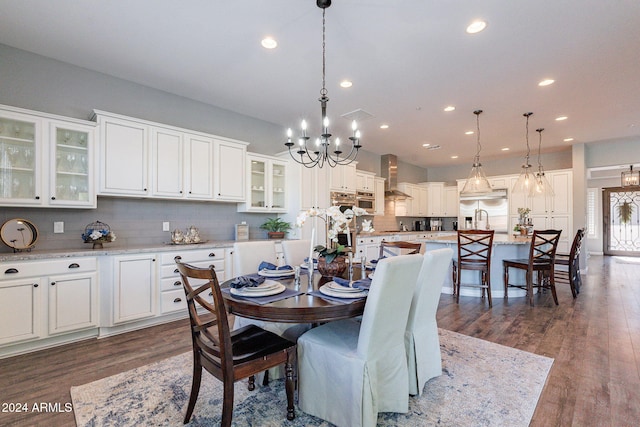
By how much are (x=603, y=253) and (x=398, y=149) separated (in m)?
8.34

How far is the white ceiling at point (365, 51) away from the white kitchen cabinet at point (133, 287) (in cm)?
212

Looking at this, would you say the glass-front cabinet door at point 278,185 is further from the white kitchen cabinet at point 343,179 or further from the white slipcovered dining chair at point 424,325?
the white slipcovered dining chair at point 424,325

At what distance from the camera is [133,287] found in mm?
3213

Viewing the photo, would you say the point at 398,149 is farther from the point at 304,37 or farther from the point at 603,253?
the point at 603,253

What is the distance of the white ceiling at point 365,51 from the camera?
2.44 meters

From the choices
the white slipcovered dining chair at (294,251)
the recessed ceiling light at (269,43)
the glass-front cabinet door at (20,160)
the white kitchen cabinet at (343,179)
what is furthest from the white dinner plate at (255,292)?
the white kitchen cabinet at (343,179)

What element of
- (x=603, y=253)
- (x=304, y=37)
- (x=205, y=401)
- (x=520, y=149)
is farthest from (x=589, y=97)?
(x=603, y=253)

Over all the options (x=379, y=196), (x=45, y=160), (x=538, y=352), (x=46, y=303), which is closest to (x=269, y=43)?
(x=45, y=160)

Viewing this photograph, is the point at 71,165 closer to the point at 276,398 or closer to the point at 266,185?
the point at 266,185

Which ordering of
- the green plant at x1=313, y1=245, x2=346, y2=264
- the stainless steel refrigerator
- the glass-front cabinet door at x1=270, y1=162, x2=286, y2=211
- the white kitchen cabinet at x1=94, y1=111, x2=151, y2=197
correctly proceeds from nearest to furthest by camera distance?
1. the green plant at x1=313, y1=245, x2=346, y2=264
2. the white kitchen cabinet at x1=94, y1=111, x2=151, y2=197
3. the glass-front cabinet door at x1=270, y1=162, x2=286, y2=211
4. the stainless steel refrigerator

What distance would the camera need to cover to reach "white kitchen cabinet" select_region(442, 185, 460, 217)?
28.0 feet

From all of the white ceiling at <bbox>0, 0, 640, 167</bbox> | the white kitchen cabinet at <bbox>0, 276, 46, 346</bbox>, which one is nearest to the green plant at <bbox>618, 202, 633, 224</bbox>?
the white ceiling at <bbox>0, 0, 640, 167</bbox>

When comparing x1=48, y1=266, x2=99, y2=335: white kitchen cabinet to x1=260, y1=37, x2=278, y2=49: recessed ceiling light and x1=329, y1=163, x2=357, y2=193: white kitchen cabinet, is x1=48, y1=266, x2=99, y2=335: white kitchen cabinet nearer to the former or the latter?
x1=260, y1=37, x2=278, y2=49: recessed ceiling light

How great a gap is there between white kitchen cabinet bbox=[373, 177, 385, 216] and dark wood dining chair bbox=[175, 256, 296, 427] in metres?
5.57
